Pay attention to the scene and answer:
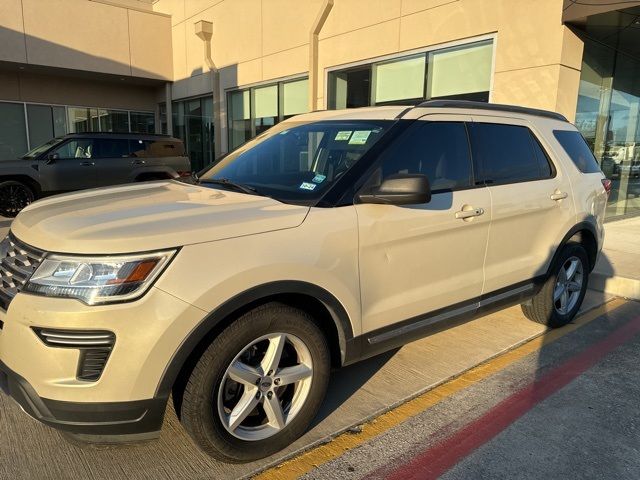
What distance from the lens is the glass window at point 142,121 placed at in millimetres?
20897

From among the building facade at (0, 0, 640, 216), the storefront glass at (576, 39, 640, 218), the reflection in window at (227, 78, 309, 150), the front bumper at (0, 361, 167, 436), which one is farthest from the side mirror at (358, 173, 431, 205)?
the reflection in window at (227, 78, 309, 150)

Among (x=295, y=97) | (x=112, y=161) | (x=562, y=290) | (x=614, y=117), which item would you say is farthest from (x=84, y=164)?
(x=614, y=117)

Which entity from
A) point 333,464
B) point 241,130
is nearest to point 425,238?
point 333,464

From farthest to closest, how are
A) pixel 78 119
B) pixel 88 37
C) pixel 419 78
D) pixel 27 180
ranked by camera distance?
pixel 78 119 < pixel 88 37 < pixel 27 180 < pixel 419 78

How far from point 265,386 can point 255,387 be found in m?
0.06

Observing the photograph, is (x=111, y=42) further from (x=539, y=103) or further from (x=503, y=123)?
(x=503, y=123)

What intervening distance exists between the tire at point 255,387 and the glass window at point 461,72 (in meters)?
7.99

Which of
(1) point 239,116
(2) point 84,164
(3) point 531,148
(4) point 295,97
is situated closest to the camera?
(3) point 531,148

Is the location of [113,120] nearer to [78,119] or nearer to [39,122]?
[78,119]

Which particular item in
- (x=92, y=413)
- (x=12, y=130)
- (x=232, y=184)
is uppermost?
(x=12, y=130)

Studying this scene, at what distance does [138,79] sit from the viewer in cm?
1923

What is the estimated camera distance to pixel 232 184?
3117mm

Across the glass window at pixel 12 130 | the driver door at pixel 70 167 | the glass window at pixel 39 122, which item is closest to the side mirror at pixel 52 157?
the driver door at pixel 70 167

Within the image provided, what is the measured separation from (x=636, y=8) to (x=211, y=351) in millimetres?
8098
